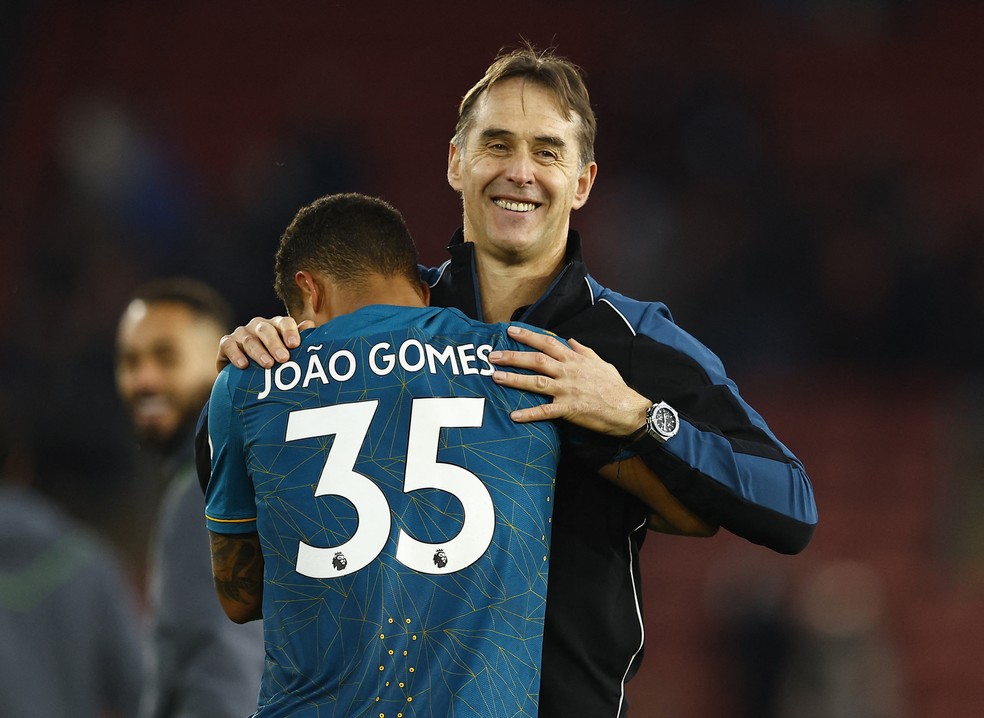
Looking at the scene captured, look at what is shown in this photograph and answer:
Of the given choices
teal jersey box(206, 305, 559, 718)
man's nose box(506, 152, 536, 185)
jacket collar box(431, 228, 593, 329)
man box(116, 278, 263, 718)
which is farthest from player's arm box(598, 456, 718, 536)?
man box(116, 278, 263, 718)

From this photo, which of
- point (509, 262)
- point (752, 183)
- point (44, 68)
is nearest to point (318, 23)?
point (44, 68)

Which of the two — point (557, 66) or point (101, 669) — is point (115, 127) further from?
point (557, 66)

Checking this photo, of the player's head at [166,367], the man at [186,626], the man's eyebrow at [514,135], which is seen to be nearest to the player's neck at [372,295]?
the man's eyebrow at [514,135]

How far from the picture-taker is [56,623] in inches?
182

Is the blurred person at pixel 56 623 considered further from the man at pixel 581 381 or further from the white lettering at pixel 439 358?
the white lettering at pixel 439 358

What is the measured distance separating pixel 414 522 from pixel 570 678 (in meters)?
0.61

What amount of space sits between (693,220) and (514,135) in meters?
8.85

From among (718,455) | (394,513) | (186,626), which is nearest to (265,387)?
(394,513)

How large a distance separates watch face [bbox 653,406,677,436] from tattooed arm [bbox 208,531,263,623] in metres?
0.87

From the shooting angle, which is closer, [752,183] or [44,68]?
[752,183]

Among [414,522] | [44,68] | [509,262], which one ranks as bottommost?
[414,522]

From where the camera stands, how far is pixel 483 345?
2.71m

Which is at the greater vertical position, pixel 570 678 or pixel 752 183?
pixel 752 183

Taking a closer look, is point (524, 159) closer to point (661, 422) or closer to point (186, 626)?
point (661, 422)
